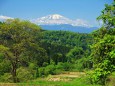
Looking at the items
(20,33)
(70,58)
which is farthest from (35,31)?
(70,58)

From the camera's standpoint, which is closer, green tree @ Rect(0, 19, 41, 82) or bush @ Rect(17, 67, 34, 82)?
green tree @ Rect(0, 19, 41, 82)

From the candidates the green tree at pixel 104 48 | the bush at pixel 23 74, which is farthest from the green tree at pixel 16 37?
the green tree at pixel 104 48

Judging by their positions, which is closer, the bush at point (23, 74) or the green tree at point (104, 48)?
the green tree at point (104, 48)

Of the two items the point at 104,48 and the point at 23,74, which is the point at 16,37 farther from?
the point at 104,48

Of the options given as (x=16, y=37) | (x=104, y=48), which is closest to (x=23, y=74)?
(x=16, y=37)

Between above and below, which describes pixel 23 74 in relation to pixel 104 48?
below

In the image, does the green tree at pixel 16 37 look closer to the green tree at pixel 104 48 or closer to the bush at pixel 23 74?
the bush at pixel 23 74

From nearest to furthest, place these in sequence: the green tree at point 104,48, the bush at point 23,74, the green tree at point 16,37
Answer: the green tree at point 104,48
the green tree at point 16,37
the bush at point 23,74

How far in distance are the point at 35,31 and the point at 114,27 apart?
17.9 meters

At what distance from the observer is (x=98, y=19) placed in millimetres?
27188

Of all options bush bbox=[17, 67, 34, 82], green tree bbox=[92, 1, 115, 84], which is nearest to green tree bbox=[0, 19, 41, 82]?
bush bbox=[17, 67, 34, 82]

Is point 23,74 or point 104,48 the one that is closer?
point 104,48

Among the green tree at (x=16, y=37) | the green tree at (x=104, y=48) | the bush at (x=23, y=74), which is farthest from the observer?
the bush at (x=23, y=74)

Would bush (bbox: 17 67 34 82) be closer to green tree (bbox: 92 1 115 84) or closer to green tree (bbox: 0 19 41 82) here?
green tree (bbox: 0 19 41 82)
